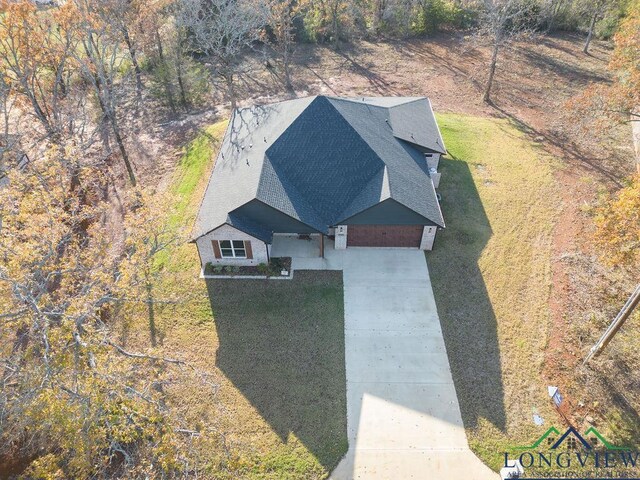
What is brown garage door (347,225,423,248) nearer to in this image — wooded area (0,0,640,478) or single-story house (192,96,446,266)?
single-story house (192,96,446,266)

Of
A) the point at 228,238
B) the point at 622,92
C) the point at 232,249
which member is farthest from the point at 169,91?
the point at 622,92

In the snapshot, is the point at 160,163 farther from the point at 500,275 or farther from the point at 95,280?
the point at 500,275

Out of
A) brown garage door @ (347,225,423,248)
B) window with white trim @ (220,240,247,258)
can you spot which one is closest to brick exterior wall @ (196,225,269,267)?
window with white trim @ (220,240,247,258)

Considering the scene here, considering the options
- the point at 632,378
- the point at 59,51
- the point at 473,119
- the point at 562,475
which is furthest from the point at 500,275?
the point at 59,51

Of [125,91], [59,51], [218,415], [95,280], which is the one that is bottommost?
[218,415]

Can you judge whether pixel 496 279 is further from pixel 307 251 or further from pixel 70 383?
pixel 70 383

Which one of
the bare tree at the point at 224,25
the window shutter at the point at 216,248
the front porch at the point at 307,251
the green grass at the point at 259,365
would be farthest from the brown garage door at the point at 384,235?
the bare tree at the point at 224,25
